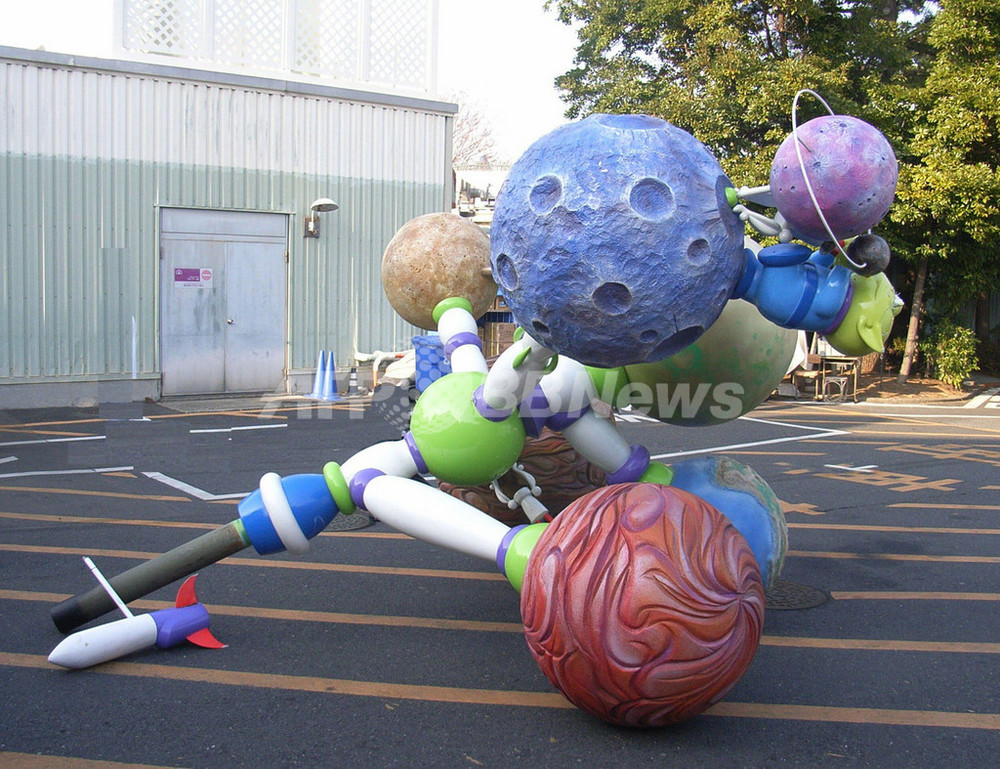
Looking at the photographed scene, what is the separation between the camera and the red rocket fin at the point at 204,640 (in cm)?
375

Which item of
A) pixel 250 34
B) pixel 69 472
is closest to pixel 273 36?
pixel 250 34

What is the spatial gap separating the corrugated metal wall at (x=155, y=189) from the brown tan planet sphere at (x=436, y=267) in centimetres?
884

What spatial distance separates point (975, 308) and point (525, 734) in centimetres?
1917

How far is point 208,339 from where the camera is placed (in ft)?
42.7

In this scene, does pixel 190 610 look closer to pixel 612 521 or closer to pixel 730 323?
pixel 612 521

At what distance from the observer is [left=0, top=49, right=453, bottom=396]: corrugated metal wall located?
11570 millimetres

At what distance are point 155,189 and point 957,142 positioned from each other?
11.9 meters

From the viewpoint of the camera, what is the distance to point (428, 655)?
3.73m

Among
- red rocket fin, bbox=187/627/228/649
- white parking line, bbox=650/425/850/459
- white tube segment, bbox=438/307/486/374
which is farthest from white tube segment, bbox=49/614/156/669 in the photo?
white parking line, bbox=650/425/850/459

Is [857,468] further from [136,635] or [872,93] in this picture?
[872,93]

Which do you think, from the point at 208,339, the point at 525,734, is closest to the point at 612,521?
the point at 525,734

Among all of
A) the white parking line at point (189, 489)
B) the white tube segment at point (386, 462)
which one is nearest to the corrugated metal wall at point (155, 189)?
the white parking line at point (189, 489)

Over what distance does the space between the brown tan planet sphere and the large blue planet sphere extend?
1373 millimetres

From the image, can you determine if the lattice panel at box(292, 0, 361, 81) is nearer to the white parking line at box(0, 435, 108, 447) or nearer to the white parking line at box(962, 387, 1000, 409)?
the white parking line at box(0, 435, 108, 447)
